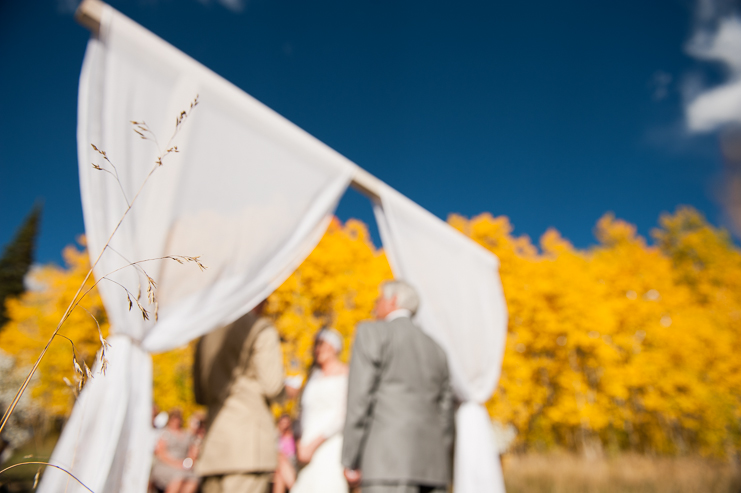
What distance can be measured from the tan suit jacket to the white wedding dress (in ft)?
1.20

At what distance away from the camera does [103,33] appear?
190 cm

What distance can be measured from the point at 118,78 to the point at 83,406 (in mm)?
1497

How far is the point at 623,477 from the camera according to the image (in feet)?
21.0

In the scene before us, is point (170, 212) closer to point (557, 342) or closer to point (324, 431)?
point (324, 431)

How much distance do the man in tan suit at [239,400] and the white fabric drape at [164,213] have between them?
0.96ft

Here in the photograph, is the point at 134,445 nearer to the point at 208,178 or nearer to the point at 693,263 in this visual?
the point at 208,178

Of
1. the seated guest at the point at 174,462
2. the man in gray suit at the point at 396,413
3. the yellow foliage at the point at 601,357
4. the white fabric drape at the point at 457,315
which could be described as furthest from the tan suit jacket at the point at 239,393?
the yellow foliage at the point at 601,357

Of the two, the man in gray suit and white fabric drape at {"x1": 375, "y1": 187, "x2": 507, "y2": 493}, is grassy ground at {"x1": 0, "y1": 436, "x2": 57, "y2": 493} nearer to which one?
the man in gray suit

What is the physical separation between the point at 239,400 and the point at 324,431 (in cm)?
62

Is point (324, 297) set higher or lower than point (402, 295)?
higher

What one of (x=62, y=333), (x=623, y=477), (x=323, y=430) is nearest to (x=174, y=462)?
(x=323, y=430)

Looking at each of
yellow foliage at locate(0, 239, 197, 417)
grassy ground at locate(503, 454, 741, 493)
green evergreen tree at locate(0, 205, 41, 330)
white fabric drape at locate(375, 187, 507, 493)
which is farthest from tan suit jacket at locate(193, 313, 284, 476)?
green evergreen tree at locate(0, 205, 41, 330)

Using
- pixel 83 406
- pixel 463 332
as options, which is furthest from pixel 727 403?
pixel 83 406

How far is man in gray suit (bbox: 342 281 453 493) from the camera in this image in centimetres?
194
